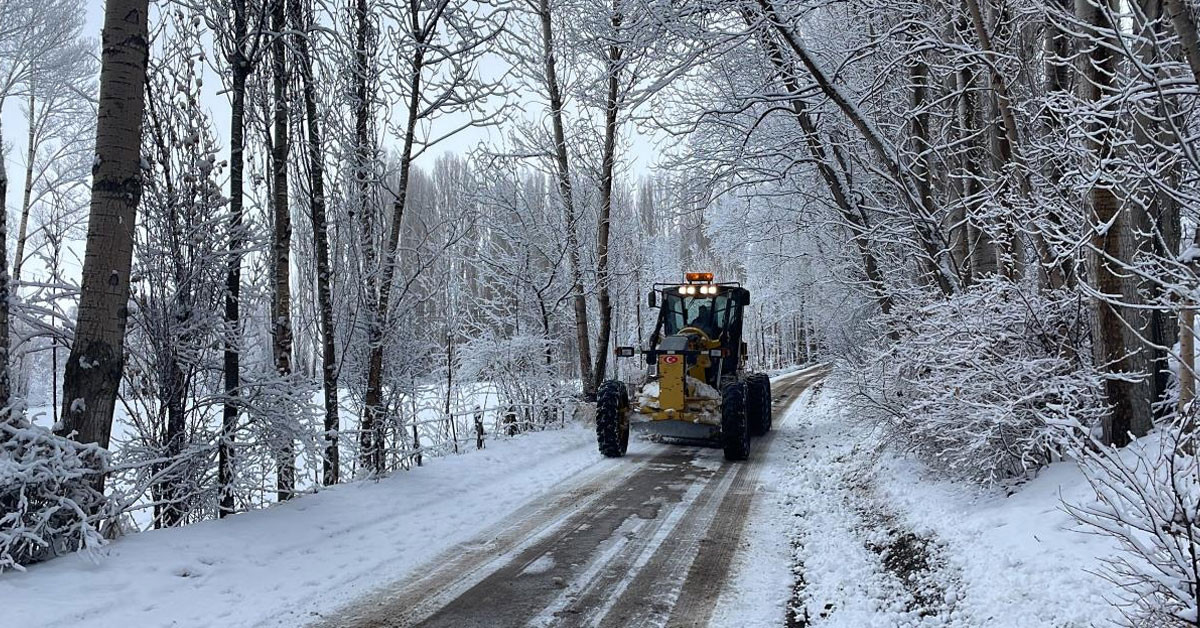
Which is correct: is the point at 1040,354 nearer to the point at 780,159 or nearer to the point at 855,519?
the point at 855,519

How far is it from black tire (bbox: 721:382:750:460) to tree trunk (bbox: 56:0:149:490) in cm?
704

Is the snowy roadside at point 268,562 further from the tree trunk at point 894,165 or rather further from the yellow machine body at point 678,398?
the tree trunk at point 894,165

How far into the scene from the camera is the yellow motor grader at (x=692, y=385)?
9711mm

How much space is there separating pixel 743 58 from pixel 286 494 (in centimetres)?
792

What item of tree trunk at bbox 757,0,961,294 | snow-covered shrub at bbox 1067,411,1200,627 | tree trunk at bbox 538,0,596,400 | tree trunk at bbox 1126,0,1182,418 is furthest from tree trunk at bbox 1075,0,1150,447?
tree trunk at bbox 538,0,596,400

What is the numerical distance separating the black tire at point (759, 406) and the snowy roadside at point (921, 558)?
478cm

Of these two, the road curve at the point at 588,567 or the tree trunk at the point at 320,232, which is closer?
the road curve at the point at 588,567

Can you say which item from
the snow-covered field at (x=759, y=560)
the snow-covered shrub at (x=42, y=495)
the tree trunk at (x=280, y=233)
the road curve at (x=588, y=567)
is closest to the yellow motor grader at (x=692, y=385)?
the road curve at (x=588, y=567)

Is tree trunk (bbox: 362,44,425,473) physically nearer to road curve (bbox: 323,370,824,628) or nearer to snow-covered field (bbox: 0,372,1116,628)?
snow-covered field (bbox: 0,372,1116,628)

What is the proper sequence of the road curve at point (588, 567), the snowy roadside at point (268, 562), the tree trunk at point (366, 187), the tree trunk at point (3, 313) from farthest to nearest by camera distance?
the tree trunk at point (366, 187) → the tree trunk at point (3, 313) → the road curve at point (588, 567) → the snowy roadside at point (268, 562)

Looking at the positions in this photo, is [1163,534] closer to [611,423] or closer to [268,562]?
[268,562]

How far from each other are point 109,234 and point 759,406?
10.1 m

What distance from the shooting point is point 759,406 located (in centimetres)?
1220

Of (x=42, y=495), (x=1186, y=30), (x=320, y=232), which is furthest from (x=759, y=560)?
(x=320, y=232)
